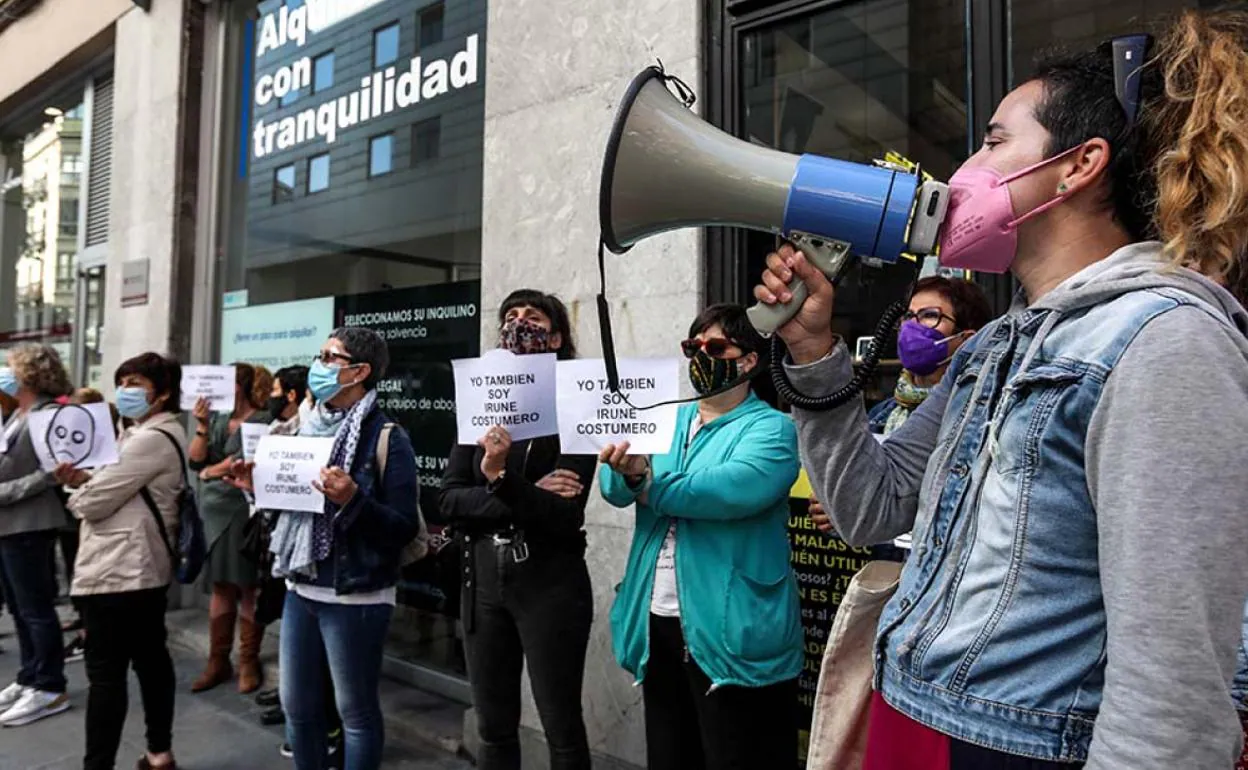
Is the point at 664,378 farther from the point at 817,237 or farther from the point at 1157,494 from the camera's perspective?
the point at 1157,494

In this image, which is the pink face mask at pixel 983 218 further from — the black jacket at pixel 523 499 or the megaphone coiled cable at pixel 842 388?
the black jacket at pixel 523 499

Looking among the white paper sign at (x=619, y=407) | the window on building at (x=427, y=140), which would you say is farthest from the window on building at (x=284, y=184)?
the white paper sign at (x=619, y=407)

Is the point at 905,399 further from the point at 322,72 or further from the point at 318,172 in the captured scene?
the point at 322,72

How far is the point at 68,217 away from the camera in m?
8.91

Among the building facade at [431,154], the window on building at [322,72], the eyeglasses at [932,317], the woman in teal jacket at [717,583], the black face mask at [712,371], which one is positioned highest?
the window on building at [322,72]

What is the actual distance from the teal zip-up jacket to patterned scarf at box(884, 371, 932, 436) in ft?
1.06

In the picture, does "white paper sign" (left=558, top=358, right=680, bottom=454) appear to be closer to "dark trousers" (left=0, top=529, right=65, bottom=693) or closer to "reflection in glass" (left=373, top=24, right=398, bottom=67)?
"dark trousers" (left=0, top=529, right=65, bottom=693)

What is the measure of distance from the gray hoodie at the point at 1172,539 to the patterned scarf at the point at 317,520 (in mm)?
2623

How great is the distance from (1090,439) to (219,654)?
211 inches

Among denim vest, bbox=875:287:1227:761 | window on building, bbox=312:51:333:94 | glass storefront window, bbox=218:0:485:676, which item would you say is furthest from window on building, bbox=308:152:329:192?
denim vest, bbox=875:287:1227:761

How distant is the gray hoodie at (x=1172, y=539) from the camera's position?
87 cm

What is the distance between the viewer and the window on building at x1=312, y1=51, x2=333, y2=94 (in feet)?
19.6

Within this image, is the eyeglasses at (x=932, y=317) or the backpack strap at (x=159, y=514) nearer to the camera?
the eyeglasses at (x=932, y=317)

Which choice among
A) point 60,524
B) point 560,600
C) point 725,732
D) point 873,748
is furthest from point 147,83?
point 873,748
